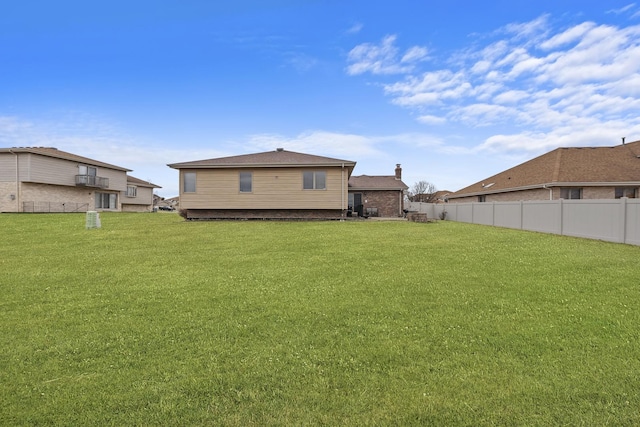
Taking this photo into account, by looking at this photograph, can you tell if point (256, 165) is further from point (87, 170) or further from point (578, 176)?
point (87, 170)

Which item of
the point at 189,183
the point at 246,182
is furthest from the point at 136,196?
the point at 246,182

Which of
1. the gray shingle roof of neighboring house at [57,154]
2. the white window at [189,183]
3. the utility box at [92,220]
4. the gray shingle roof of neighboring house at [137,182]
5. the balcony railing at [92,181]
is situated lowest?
the utility box at [92,220]

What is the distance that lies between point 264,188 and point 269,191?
360 millimetres

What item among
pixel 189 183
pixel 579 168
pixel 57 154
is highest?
pixel 57 154

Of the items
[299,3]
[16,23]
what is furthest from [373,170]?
[16,23]

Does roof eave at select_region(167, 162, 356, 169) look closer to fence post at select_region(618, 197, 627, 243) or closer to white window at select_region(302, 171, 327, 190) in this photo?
white window at select_region(302, 171, 327, 190)

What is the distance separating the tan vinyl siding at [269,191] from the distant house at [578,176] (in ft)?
44.2

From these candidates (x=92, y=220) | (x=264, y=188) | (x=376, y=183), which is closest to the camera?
(x=92, y=220)

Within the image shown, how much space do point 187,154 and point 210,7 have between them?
19.0m

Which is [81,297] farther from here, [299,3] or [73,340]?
[299,3]

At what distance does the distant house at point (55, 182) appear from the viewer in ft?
97.1

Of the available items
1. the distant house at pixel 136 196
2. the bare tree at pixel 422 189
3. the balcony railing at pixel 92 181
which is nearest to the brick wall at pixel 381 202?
the balcony railing at pixel 92 181

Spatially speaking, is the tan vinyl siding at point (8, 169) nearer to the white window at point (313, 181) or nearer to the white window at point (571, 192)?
the white window at point (313, 181)

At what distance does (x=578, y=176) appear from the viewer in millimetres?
20844
